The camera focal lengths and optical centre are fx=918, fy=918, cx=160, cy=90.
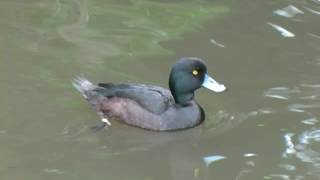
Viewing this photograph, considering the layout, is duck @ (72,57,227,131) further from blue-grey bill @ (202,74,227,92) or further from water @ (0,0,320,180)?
water @ (0,0,320,180)

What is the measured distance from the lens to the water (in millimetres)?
7906


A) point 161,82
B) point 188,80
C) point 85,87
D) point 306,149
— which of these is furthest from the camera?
point 161,82

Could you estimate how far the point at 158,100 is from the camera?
8805 millimetres

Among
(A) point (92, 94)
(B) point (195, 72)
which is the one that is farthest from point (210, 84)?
(A) point (92, 94)

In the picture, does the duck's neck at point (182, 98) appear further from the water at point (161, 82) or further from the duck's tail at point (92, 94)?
the duck's tail at point (92, 94)

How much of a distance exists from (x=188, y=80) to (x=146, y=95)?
0.47 m

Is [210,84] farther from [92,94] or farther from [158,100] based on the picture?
[92,94]

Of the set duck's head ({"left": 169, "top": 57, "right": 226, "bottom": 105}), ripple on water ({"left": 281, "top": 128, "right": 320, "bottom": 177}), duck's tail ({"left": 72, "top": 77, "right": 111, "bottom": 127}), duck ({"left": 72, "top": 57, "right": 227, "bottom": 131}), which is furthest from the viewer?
duck's tail ({"left": 72, "top": 77, "right": 111, "bottom": 127})

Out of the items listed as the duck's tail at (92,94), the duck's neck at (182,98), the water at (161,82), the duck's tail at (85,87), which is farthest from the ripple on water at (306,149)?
the duck's tail at (85,87)

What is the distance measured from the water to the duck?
11 centimetres

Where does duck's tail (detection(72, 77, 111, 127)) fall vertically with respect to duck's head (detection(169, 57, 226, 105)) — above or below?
below

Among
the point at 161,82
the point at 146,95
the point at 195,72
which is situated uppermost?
the point at 195,72

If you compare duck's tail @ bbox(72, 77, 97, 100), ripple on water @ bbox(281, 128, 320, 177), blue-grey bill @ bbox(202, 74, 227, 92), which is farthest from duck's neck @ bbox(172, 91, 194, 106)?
ripple on water @ bbox(281, 128, 320, 177)

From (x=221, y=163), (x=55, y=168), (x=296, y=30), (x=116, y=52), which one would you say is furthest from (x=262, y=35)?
(x=55, y=168)
